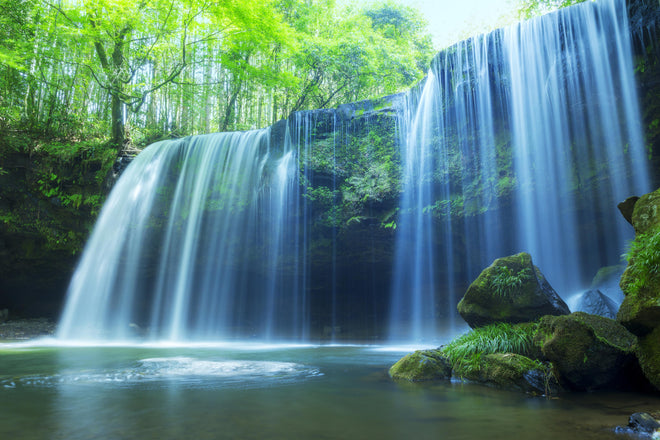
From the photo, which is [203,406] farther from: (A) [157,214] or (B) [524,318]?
(A) [157,214]

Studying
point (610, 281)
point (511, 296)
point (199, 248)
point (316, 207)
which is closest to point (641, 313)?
point (511, 296)

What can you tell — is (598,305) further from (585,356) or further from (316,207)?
(316,207)

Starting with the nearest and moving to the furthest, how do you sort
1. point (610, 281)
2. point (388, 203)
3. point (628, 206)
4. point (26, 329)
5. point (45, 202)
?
point (628, 206)
point (610, 281)
point (388, 203)
point (26, 329)
point (45, 202)

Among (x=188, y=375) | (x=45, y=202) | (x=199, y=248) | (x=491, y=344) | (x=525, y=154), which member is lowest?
(x=188, y=375)

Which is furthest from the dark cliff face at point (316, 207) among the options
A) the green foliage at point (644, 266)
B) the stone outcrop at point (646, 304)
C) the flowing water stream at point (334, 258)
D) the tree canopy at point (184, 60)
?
the stone outcrop at point (646, 304)

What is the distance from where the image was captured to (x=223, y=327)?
13.8 m

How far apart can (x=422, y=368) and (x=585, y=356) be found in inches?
73.7

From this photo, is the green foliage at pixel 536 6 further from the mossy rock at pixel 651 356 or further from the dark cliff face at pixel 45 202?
the dark cliff face at pixel 45 202

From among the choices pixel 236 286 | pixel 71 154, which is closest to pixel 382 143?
pixel 236 286

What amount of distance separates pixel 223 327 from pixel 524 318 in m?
10.6

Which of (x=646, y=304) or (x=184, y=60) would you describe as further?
(x=184, y=60)

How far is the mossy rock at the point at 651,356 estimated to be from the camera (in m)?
3.80

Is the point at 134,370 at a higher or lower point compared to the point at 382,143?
lower

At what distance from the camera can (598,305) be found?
27.1 feet
